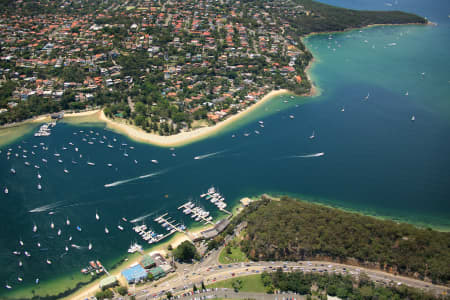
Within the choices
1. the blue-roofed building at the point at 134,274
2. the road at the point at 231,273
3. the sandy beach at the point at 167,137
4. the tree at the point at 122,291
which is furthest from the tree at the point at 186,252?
the sandy beach at the point at 167,137

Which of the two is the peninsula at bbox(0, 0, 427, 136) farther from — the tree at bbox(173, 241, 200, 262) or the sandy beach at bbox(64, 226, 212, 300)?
the tree at bbox(173, 241, 200, 262)

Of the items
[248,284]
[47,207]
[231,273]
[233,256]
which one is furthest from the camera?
[47,207]

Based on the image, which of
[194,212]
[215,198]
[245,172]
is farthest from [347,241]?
[245,172]

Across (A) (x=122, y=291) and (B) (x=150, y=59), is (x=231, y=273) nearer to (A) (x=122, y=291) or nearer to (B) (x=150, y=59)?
(A) (x=122, y=291)

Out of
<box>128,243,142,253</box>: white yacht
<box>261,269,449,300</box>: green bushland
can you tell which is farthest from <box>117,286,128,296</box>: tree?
<box>261,269,449,300</box>: green bushland

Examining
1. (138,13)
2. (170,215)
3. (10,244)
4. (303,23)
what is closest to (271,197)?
(170,215)
